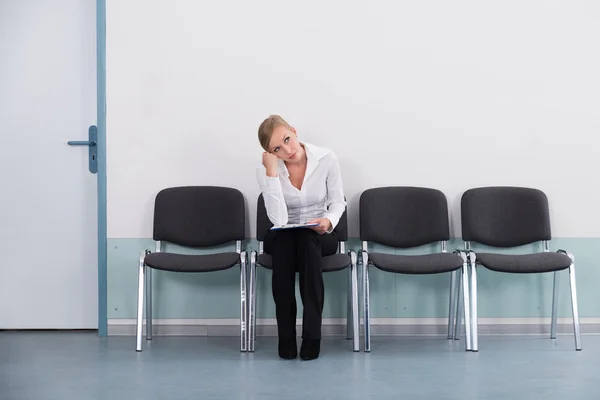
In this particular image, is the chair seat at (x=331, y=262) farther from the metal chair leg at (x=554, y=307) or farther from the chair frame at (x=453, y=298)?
the metal chair leg at (x=554, y=307)

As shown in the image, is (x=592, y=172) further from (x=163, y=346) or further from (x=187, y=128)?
(x=163, y=346)

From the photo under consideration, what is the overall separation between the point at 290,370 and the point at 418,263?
0.84 meters

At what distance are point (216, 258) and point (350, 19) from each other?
4.92 ft

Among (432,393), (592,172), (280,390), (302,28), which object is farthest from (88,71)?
(592,172)

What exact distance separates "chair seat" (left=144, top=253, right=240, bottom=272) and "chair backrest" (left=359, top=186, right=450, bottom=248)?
0.75 metres

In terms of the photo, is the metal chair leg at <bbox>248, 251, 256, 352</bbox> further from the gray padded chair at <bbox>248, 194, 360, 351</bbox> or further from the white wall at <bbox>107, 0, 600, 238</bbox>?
the white wall at <bbox>107, 0, 600, 238</bbox>

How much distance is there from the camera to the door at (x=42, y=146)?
3787 mm

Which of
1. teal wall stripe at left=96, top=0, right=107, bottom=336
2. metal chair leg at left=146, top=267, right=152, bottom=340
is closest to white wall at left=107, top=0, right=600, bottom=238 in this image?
teal wall stripe at left=96, top=0, right=107, bottom=336

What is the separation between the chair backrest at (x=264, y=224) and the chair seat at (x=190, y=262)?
260 mm

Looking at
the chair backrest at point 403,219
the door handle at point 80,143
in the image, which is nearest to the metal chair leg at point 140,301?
the door handle at point 80,143

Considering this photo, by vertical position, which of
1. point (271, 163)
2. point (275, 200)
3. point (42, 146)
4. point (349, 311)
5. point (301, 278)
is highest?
point (42, 146)

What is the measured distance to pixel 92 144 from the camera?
3.78m

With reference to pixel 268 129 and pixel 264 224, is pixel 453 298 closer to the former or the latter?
pixel 264 224

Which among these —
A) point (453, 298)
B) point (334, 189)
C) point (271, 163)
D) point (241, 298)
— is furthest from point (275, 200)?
point (453, 298)
